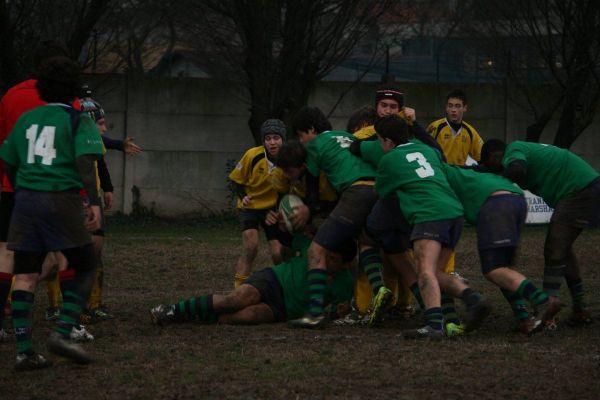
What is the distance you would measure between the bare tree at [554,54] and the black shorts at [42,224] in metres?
14.4

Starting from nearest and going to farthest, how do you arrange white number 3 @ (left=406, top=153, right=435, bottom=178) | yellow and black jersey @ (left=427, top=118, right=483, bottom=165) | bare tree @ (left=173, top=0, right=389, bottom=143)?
white number 3 @ (left=406, top=153, right=435, bottom=178) < yellow and black jersey @ (left=427, top=118, right=483, bottom=165) < bare tree @ (left=173, top=0, right=389, bottom=143)

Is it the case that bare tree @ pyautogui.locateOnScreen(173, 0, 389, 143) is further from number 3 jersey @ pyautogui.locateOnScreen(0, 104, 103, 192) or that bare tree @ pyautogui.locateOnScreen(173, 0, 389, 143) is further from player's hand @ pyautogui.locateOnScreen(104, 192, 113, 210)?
number 3 jersey @ pyautogui.locateOnScreen(0, 104, 103, 192)

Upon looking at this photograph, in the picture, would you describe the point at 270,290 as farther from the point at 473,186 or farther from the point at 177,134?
the point at 177,134

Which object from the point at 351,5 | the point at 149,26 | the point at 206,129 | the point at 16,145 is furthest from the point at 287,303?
the point at 149,26

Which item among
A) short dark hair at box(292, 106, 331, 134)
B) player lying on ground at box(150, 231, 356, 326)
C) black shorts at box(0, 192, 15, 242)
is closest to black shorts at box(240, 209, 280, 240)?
short dark hair at box(292, 106, 331, 134)

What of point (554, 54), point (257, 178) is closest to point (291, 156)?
point (257, 178)

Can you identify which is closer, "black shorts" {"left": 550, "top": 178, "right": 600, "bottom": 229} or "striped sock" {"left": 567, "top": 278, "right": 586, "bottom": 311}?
"black shorts" {"left": 550, "top": 178, "right": 600, "bottom": 229}

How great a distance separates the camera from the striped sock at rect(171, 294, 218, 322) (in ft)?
30.9

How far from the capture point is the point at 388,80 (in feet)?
72.4

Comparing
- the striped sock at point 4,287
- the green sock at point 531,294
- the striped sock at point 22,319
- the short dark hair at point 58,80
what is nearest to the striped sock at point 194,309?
the striped sock at point 4,287

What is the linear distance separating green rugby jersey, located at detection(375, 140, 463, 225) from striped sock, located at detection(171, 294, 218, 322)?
1.70 m

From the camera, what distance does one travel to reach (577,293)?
31.5 feet

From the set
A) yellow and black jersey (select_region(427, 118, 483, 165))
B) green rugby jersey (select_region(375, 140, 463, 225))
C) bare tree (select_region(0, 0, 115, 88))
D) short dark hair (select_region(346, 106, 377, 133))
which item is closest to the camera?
green rugby jersey (select_region(375, 140, 463, 225))

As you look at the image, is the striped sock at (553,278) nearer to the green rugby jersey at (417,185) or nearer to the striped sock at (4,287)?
the green rugby jersey at (417,185)
